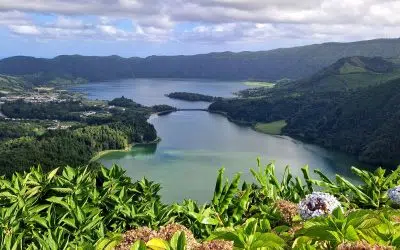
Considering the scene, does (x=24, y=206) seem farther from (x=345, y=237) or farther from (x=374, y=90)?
(x=374, y=90)

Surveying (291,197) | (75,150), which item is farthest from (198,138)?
(291,197)

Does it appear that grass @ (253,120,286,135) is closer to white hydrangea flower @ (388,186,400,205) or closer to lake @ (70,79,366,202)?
lake @ (70,79,366,202)

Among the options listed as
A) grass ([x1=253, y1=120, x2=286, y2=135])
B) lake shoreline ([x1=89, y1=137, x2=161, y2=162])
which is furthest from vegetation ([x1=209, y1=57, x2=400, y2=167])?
lake shoreline ([x1=89, y1=137, x2=161, y2=162])

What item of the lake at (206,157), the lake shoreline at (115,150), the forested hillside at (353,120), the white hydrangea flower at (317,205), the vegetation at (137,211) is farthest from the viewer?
the forested hillside at (353,120)

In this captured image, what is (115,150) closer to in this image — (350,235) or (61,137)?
(61,137)

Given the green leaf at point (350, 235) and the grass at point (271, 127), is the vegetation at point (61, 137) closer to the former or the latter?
the grass at point (271, 127)

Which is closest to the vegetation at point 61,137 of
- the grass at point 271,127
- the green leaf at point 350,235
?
the grass at point 271,127
